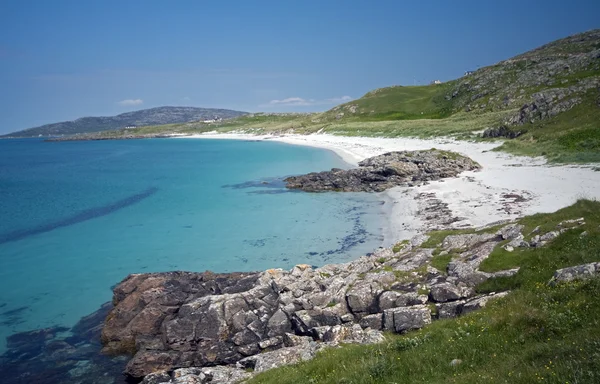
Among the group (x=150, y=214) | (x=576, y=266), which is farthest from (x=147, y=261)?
(x=576, y=266)

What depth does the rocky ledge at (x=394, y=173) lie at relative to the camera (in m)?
45.1

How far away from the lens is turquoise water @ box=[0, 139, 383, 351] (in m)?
24.8

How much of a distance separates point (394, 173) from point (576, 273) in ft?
122

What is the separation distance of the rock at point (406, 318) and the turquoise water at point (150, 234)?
11.9 meters

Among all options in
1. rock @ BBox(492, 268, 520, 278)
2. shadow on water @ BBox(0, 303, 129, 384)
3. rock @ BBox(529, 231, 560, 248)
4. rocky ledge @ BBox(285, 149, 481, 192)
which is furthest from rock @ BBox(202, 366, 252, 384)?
rocky ledge @ BBox(285, 149, 481, 192)

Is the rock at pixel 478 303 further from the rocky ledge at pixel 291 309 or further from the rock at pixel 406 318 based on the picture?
the rock at pixel 406 318

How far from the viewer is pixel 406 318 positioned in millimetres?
13211

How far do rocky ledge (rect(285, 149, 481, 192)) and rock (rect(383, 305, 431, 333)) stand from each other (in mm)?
31587

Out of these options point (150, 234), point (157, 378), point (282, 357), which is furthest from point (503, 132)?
point (157, 378)

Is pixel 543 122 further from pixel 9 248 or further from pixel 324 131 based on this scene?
pixel 324 131

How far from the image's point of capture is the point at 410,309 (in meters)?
13.5

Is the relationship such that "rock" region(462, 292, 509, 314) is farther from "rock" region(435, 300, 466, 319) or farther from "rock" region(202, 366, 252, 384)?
"rock" region(202, 366, 252, 384)

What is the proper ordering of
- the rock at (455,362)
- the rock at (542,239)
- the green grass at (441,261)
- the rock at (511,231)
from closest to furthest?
1. the rock at (455,362)
2. the rock at (542,239)
3. the green grass at (441,261)
4. the rock at (511,231)

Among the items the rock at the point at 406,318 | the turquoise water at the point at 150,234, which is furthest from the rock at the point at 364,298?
the turquoise water at the point at 150,234
